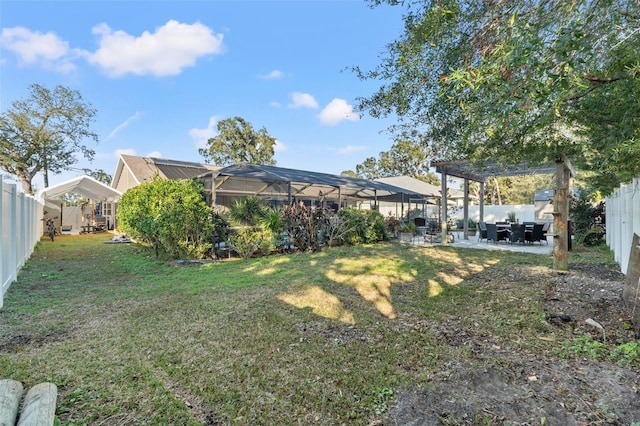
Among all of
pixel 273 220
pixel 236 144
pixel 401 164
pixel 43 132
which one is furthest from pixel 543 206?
pixel 43 132

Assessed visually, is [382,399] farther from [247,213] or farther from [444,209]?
[444,209]

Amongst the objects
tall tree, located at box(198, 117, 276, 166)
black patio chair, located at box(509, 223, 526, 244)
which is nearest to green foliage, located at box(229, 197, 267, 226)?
black patio chair, located at box(509, 223, 526, 244)

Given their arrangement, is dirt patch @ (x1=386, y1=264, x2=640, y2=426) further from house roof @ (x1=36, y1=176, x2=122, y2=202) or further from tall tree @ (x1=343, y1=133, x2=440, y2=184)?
tall tree @ (x1=343, y1=133, x2=440, y2=184)

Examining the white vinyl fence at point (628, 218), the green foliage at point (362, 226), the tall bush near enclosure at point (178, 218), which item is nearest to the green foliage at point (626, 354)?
the white vinyl fence at point (628, 218)

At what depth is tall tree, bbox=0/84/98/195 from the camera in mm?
22438

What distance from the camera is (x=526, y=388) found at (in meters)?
2.72

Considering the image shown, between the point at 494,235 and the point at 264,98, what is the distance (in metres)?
13.1

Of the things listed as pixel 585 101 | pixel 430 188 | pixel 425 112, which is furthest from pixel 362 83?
pixel 430 188

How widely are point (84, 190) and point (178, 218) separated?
14034mm

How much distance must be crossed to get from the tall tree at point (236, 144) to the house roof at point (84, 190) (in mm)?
20336

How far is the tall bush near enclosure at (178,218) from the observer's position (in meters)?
8.98

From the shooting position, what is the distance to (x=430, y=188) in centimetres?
2375

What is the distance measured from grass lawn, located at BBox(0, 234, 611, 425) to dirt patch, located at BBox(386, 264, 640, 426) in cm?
18

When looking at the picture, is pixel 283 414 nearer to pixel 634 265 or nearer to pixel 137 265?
pixel 634 265
